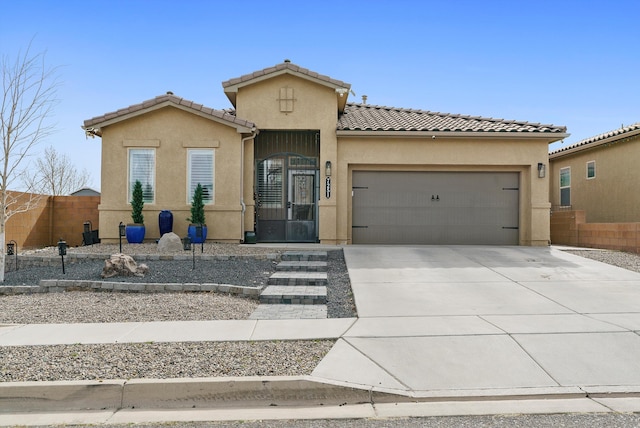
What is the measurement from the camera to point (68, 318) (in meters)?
7.19

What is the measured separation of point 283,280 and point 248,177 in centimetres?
573

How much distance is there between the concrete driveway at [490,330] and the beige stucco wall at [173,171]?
494 cm

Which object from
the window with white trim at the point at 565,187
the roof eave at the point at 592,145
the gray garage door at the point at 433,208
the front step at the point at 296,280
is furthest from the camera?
the window with white trim at the point at 565,187

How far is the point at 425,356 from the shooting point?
548 centimetres

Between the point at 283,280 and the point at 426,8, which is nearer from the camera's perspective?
the point at 283,280

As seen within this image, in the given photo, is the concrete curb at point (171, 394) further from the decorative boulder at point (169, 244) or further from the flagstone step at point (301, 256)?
the decorative boulder at point (169, 244)

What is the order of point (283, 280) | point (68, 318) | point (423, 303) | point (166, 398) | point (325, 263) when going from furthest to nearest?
1. point (325, 263)
2. point (283, 280)
3. point (423, 303)
4. point (68, 318)
5. point (166, 398)

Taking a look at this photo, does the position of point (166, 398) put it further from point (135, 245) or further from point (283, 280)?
point (135, 245)

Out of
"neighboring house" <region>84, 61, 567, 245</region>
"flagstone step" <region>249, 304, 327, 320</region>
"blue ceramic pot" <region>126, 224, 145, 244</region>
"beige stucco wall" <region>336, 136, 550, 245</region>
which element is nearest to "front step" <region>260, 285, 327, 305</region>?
"flagstone step" <region>249, 304, 327, 320</region>

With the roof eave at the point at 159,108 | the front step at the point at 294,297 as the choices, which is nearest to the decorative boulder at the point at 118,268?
the front step at the point at 294,297

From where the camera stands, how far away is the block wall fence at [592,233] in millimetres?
13344

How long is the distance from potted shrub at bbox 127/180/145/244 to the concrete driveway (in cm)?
639

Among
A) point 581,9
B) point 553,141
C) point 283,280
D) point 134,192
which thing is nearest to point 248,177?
point 134,192

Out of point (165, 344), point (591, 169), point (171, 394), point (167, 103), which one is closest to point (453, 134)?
point (591, 169)
